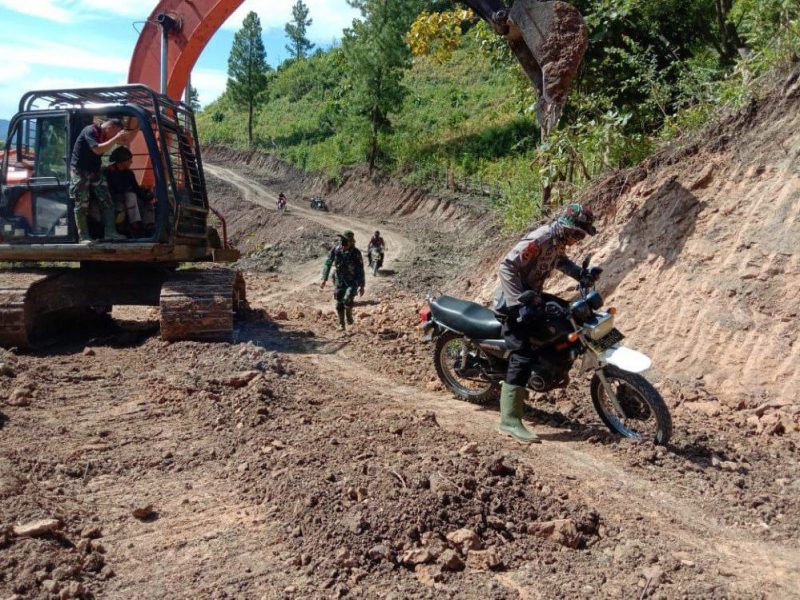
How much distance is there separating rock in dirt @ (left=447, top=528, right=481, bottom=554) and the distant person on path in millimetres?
6010

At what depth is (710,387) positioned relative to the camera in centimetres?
622

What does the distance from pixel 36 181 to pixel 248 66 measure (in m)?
53.0

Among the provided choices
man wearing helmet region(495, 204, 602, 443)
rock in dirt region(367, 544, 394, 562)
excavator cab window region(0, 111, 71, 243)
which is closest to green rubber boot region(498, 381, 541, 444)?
man wearing helmet region(495, 204, 602, 443)

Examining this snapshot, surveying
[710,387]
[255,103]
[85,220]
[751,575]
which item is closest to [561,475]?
[751,575]

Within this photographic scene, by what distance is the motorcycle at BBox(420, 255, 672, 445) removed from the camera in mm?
5125

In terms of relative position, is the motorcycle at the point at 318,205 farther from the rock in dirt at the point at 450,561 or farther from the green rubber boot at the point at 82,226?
the rock in dirt at the point at 450,561

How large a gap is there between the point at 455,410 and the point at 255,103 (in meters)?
55.2

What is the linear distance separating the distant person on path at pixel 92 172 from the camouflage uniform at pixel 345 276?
3198 millimetres

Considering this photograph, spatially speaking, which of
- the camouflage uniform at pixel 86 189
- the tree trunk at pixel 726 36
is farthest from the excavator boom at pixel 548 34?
the tree trunk at pixel 726 36

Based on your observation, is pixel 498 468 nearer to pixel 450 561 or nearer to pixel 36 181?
pixel 450 561

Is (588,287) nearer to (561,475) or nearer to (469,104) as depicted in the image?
(561,475)

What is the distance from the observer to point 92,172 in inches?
305

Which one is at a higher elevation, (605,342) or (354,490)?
(605,342)

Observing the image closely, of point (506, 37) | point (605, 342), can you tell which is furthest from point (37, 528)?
point (506, 37)
